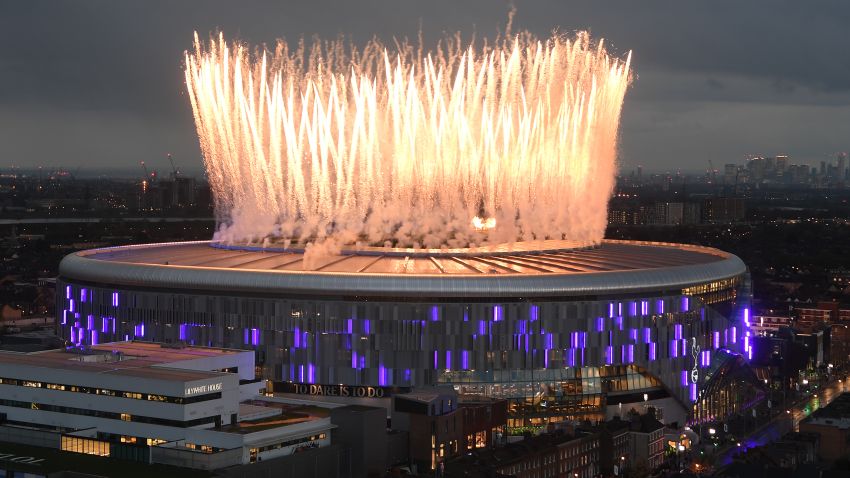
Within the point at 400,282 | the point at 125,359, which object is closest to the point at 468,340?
the point at 400,282

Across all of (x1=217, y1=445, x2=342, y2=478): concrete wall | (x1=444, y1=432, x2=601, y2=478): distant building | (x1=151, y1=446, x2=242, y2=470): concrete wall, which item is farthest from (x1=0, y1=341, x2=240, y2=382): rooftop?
(x1=444, y1=432, x2=601, y2=478): distant building

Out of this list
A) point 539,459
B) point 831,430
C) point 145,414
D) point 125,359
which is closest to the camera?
point 145,414

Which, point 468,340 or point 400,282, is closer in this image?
point 468,340

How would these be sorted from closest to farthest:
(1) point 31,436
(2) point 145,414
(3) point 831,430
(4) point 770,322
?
(2) point 145,414 → (1) point 31,436 → (3) point 831,430 → (4) point 770,322

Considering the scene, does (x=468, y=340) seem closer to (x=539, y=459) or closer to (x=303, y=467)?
(x=539, y=459)

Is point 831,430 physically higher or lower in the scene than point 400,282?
lower

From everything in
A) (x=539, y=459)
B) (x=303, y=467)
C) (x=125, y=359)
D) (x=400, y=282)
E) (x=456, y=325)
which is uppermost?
(x=400, y=282)

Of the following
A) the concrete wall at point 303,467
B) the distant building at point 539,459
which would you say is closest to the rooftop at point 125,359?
the concrete wall at point 303,467

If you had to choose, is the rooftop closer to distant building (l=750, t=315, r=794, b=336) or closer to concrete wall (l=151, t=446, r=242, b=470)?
concrete wall (l=151, t=446, r=242, b=470)
